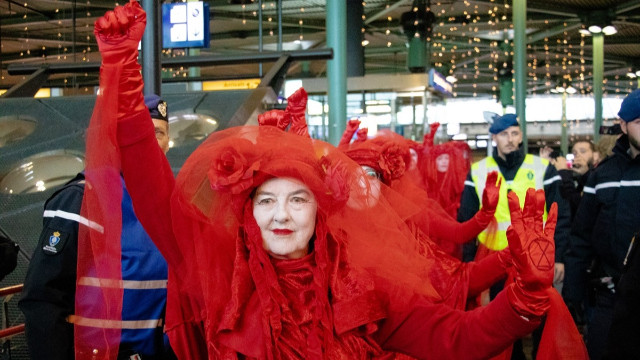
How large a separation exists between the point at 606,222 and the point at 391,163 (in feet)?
4.07

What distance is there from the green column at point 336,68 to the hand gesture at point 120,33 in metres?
7.11

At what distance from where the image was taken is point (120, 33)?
5.66ft

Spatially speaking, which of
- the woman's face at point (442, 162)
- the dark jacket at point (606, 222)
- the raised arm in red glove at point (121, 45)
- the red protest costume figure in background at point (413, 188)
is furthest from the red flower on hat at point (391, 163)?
the woman's face at point (442, 162)

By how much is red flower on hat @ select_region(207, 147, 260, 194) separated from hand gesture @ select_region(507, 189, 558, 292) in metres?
0.74

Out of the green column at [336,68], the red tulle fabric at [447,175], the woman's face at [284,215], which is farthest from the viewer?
the green column at [336,68]

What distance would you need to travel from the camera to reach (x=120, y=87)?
5.74ft

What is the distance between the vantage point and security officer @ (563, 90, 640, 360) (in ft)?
11.5

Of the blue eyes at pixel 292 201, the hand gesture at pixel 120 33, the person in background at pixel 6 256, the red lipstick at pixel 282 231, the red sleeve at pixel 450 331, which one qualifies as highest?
the hand gesture at pixel 120 33

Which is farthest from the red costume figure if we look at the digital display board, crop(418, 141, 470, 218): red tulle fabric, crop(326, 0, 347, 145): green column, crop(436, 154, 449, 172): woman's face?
the digital display board

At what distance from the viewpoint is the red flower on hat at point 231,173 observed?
1858 millimetres

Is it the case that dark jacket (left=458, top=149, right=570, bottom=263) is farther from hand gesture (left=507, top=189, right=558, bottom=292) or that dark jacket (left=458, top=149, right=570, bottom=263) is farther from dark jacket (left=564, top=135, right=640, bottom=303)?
hand gesture (left=507, top=189, right=558, bottom=292)

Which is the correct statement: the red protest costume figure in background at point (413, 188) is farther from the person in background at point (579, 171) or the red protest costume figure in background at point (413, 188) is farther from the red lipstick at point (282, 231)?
the person in background at point (579, 171)

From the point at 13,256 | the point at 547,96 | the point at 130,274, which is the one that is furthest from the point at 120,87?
the point at 547,96

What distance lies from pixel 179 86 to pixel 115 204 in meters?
7.39
